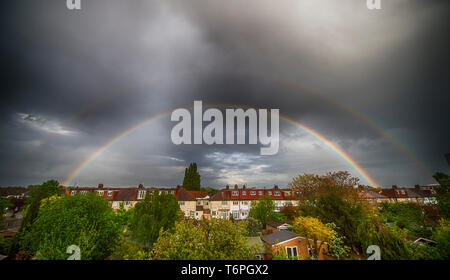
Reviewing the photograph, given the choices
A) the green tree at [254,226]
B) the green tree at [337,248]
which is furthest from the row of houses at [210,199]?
the green tree at [337,248]

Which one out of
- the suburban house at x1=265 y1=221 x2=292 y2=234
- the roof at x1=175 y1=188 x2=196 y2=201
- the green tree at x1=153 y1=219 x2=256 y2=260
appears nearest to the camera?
the green tree at x1=153 y1=219 x2=256 y2=260

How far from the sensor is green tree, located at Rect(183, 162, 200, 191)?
69.6 metres

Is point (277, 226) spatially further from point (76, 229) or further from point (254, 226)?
point (76, 229)

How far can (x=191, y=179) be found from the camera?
7081cm

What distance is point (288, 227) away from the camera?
3303 centimetres

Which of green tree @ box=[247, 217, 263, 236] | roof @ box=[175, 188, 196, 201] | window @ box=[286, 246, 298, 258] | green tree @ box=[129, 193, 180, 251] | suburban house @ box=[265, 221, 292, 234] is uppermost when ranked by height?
green tree @ box=[129, 193, 180, 251]

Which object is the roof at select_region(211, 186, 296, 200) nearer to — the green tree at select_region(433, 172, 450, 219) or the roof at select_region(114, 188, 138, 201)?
the roof at select_region(114, 188, 138, 201)

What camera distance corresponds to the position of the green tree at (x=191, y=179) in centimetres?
6956

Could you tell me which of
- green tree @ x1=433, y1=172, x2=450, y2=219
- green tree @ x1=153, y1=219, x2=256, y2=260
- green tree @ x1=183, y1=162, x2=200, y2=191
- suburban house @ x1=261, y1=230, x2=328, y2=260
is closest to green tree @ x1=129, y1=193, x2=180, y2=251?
green tree @ x1=153, y1=219, x2=256, y2=260

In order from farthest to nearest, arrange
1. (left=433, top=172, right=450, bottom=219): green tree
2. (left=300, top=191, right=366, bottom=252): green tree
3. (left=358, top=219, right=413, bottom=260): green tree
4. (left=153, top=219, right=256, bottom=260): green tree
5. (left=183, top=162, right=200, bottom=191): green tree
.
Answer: (left=183, top=162, right=200, bottom=191): green tree
(left=433, top=172, right=450, bottom=219): green tree
(left=300, top=191, right=366, bottom=252): green tree
(left=358, top=219, right=413, bottom=260): green tree
(left=153, top=219, right=256, bottom=260): green tree

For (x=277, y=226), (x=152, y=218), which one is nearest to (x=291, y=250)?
(x=277, y=226)

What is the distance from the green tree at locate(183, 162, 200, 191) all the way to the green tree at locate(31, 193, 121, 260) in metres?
52.7
